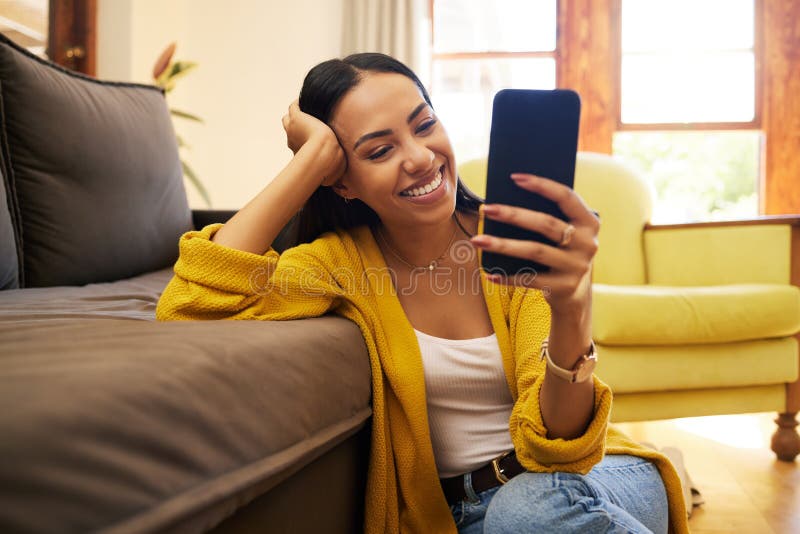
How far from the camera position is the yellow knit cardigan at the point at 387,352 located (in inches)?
31.9

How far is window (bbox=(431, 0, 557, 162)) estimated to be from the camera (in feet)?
13.1

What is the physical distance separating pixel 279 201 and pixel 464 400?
15.1 inches

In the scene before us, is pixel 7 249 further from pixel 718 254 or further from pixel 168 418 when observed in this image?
pixel 718 254

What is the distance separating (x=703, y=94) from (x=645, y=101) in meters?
0.34

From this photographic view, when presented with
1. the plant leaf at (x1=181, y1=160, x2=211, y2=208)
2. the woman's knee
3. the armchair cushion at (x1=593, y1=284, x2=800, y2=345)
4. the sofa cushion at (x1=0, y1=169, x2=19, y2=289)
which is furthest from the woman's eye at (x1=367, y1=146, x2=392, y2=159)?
the plant leaf at (x1=181, y1=160, x2=211, y2=208)

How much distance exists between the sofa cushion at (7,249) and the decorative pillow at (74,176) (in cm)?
5

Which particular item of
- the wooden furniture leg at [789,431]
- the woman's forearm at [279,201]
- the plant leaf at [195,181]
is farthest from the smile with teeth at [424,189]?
the plant leaf at [195,181]

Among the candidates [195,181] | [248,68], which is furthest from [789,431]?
[248,68]

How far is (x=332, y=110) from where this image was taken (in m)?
0.97

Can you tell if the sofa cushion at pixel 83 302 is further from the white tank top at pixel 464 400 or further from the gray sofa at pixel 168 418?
the white tank top at pixel 464 400

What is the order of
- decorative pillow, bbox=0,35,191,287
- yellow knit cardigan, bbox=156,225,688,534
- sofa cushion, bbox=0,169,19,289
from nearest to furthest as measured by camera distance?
yellow knit cardigan, bbox=156,225,688,534 → sofa cushion, bbox=0,169,19,289 → decorative pillow, bbox=0,35,191,287

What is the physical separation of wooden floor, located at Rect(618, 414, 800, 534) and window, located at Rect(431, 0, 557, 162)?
230 cm

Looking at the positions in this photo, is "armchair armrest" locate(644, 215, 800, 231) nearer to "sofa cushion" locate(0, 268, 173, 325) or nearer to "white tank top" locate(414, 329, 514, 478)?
"white tank top" locate(414, 329, 514, 478)

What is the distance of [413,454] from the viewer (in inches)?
32.7
